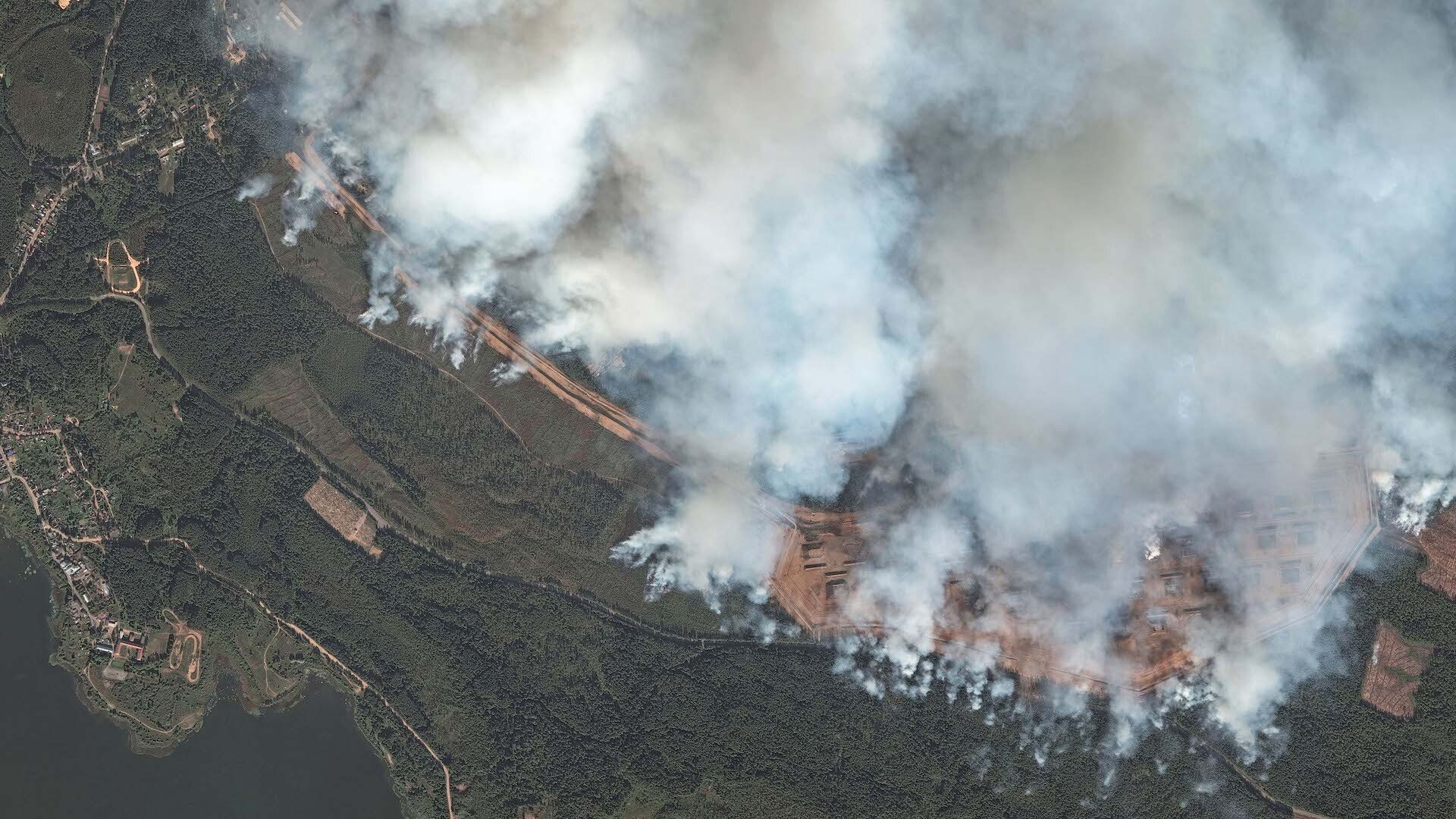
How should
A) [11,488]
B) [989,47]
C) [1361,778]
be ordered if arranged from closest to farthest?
[989,47]
[1361,778]
[11,488]

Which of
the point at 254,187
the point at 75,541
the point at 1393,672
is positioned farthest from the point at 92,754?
the point at 1393,672

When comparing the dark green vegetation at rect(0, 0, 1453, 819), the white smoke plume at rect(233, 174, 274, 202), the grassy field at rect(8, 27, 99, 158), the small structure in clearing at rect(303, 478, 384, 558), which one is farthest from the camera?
the grassy field at rect(8, 27, 99, 158)

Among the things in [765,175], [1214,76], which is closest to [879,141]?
[765,175]

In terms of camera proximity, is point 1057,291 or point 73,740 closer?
point 1057,291

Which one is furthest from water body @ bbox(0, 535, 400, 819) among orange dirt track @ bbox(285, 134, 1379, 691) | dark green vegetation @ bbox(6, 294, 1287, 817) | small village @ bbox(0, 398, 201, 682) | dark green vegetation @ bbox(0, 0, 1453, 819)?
orange dirt track @ bbox(285, 134, 1379, 691)

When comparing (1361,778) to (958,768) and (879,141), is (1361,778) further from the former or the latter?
(879,141)

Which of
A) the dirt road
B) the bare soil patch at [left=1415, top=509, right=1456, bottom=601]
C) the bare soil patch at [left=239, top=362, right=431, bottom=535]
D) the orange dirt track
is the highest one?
the bare soil patch at [left=1415, top=509, right=1456, bottom=601]

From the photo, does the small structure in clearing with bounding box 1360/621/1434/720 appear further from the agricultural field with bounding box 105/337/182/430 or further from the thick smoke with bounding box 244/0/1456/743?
the agricultural field with bounding box 105/337/182/430
